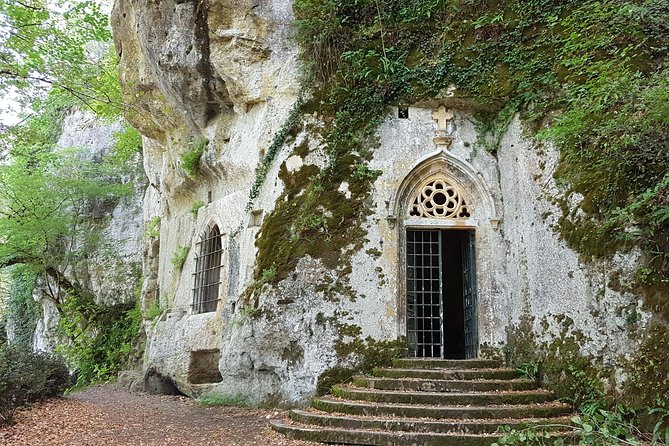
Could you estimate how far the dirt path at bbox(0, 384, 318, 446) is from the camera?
6945mm

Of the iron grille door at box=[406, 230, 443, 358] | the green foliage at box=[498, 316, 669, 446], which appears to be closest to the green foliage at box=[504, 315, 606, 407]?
the green foliage at box=[498, 316, 669, 446]

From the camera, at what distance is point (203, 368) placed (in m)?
11.3

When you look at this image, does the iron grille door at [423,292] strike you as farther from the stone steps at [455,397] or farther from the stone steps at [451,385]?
the stone steps at [455,397]

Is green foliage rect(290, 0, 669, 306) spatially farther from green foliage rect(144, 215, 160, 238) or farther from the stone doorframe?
green foliage rect(144, 215, 160, 238)

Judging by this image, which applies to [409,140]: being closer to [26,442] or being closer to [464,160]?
[464,160]

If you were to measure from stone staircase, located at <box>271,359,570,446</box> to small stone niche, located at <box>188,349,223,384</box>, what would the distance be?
3.84 m

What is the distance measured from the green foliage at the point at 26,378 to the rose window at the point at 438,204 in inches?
274

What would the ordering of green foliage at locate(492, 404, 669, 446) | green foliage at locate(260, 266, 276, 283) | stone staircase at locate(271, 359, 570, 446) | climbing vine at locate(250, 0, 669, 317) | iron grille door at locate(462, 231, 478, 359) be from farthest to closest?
1. iron grille door at locate(462, 231, 478, 359)
2. green foliage at locate(260, 266, 276, 283)
3. climbing vine at locate(250, 0, 669, 317)
4. stone staircase at locate(271, 359, 570, 446)
5. green foliage at locate(492, 404, 669, 446)

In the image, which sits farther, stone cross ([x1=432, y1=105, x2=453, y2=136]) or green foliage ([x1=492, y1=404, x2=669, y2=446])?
stone cross ([x1=432, y1=105, x2=453, y2=136])

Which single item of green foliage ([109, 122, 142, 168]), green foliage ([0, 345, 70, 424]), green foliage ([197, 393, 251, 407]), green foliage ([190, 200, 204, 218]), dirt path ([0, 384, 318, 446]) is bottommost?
dirt path ([0, 384, 318, 446])

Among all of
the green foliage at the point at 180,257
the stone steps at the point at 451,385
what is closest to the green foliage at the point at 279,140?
the green foliage at the point at 180,257

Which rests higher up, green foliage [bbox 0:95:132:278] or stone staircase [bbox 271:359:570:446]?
green foliage [bbox 0:95:132:278]

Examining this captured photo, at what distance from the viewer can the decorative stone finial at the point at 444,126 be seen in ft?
32.5

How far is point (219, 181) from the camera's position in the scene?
12281 mm
